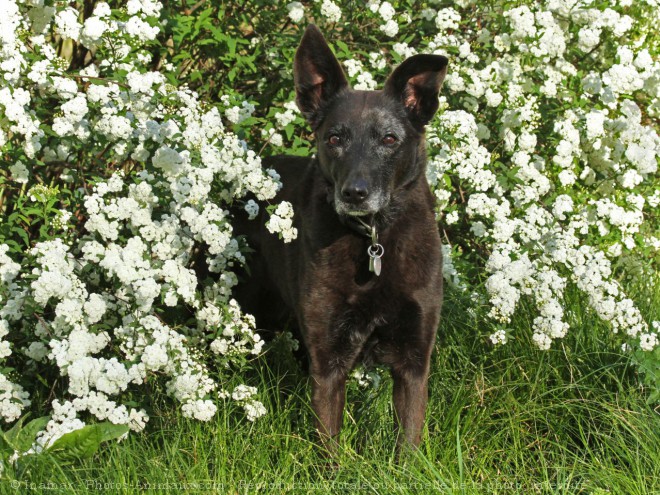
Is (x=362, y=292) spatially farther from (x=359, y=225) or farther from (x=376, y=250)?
(x=359, y=225)

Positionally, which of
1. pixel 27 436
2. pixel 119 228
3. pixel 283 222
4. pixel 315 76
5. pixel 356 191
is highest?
pixel 315 76

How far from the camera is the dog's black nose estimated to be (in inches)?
140

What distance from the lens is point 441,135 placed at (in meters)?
4.58

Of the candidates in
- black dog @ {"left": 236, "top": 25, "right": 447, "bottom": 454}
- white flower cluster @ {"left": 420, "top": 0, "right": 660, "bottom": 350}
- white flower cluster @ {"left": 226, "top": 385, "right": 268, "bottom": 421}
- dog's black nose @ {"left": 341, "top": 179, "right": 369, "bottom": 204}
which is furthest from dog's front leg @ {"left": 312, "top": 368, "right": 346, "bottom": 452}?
white flower cluster @ {"left": 420, "top": 0, "right": 660, "bottom": 350}

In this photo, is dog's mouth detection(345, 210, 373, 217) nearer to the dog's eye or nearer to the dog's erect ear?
the dog's eye

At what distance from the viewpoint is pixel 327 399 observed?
380 centimetres

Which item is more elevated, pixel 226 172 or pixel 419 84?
pixel 419 84

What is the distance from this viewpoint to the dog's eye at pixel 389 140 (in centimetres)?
378

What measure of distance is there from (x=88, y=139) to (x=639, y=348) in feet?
7.96

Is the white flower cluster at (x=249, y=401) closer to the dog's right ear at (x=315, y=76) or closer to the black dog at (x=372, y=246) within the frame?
the black dog at (x=372, y=246)

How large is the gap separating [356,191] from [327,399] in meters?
0.86

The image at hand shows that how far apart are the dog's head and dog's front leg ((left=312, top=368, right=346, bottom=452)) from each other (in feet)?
2.16

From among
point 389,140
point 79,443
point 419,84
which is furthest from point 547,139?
point 79,443

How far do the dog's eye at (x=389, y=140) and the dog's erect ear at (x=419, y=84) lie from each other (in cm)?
19
